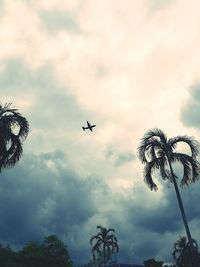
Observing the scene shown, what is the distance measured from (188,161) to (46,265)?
58.8 metres

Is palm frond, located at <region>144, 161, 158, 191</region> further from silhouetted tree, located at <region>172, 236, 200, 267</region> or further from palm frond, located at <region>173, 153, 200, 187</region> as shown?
silhouetted tree, located at <region>172, 236, 200, 267</region>

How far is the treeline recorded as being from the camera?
76.5 m

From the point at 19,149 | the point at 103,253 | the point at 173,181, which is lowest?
the point at 173,181

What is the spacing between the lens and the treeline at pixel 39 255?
76.5 metres

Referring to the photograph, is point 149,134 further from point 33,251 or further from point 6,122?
point 33,251

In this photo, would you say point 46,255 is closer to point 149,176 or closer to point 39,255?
point 39,255

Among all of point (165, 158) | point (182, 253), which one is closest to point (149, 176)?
point (165, 158)

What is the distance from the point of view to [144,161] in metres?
27.4

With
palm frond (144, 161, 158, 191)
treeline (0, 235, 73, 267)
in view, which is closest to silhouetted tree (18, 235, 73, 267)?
treeline (0, 235, 73, 267)

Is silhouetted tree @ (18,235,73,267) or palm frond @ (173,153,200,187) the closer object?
palm frond @ (173,153,200,187)

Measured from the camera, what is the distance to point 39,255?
3034 inches

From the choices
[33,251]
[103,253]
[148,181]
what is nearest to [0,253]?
[33,251]

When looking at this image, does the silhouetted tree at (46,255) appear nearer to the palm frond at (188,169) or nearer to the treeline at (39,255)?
the treeline at (39,255)

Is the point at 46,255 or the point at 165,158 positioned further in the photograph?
the point at 46,255
